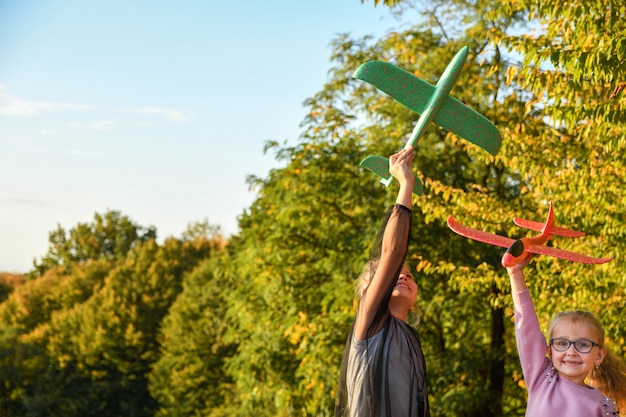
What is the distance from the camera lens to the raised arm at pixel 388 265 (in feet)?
9.68

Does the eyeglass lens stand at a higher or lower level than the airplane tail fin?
lower

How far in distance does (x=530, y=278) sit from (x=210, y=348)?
22.3m

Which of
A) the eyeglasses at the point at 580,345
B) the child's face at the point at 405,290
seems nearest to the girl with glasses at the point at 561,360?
the eyeglasses at the point at 580,345

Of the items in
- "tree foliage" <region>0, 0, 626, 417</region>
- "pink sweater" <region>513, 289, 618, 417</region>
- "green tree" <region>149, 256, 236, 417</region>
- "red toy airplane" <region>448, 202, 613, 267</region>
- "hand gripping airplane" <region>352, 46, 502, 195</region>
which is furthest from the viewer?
"green tree" <region>149, 256, 236, 417</region>

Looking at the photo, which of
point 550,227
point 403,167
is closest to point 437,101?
point 403,167

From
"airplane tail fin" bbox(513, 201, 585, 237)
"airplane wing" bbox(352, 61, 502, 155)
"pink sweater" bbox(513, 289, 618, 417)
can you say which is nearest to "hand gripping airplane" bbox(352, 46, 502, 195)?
"airplane wing" bbox(352, 61, 502, 155)

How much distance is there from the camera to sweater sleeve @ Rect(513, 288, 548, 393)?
120 inches

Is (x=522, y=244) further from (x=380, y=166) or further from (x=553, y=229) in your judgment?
(x=380, y=166)

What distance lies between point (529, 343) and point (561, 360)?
0.13 meters

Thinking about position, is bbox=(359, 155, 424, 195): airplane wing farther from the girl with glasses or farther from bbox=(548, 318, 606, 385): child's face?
bbox=(548, 318, 606, 385): child's face

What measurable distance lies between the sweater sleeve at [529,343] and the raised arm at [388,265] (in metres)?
0.51

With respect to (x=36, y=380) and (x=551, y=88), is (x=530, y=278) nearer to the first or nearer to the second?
(x=551, y=88)

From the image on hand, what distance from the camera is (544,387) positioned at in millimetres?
2988

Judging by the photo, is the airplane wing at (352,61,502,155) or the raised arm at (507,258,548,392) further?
the airplane wing at (352,61,502,155)
